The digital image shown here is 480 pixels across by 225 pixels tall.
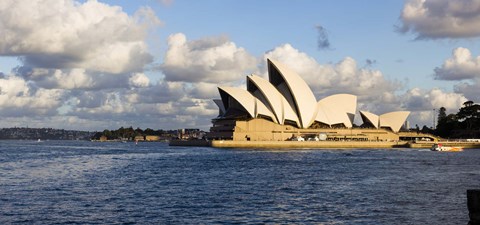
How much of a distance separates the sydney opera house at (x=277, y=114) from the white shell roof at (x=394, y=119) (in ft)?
24.6

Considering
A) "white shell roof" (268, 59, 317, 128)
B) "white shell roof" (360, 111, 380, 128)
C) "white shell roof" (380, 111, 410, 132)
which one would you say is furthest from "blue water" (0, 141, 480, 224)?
"white shell roof" (380, 111, 410, 132)

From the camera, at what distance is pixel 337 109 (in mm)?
136375

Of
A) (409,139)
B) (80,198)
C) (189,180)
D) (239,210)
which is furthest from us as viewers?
(409,139)

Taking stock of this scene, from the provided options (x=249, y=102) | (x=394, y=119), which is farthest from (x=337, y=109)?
(x=249, y=102)

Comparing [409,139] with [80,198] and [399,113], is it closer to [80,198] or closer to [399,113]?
[399,113]

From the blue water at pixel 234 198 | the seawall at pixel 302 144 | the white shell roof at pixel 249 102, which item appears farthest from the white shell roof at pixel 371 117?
the blue water at pixel 234 198

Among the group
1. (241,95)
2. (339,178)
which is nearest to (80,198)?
(339,178)

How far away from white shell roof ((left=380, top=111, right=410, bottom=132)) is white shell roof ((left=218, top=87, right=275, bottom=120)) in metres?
36.6

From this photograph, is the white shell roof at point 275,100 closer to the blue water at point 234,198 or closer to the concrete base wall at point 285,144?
the concrete base wall at point 285,144

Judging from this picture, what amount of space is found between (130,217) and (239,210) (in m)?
4.71

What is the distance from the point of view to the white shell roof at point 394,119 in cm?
14088

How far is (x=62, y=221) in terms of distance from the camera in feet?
69.6

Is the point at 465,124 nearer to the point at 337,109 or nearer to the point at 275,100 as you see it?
the point at 337,109

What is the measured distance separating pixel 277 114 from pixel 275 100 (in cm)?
356
